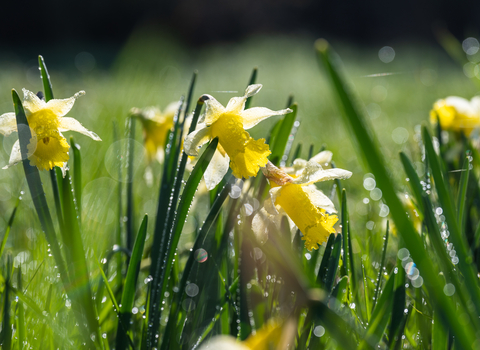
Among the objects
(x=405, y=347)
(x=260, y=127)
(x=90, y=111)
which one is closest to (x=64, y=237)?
(x=405, y=347)

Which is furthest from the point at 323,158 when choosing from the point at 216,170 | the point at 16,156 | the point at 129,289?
the point at 16,156

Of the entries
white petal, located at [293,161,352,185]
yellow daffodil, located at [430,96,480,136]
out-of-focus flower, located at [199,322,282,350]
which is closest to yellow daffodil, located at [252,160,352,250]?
white petal, located at [293,161,352,185]

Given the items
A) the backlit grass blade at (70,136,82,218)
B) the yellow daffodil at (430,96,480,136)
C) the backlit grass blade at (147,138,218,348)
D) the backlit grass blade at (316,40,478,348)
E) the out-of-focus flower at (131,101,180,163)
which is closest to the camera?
the backlit grass blade at (316,40,478,348)

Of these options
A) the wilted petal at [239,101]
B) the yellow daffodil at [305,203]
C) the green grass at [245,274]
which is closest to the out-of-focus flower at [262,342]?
the green grass at [245,274]

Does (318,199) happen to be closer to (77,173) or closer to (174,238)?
(174,238)

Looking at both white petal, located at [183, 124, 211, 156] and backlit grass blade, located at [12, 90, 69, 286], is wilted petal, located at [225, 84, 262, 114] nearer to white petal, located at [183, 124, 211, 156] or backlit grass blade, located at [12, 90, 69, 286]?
white petal, located at [183, 124, 211, 156]

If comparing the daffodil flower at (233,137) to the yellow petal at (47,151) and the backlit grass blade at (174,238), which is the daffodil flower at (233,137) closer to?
the backlit grass blade at (174,238)
